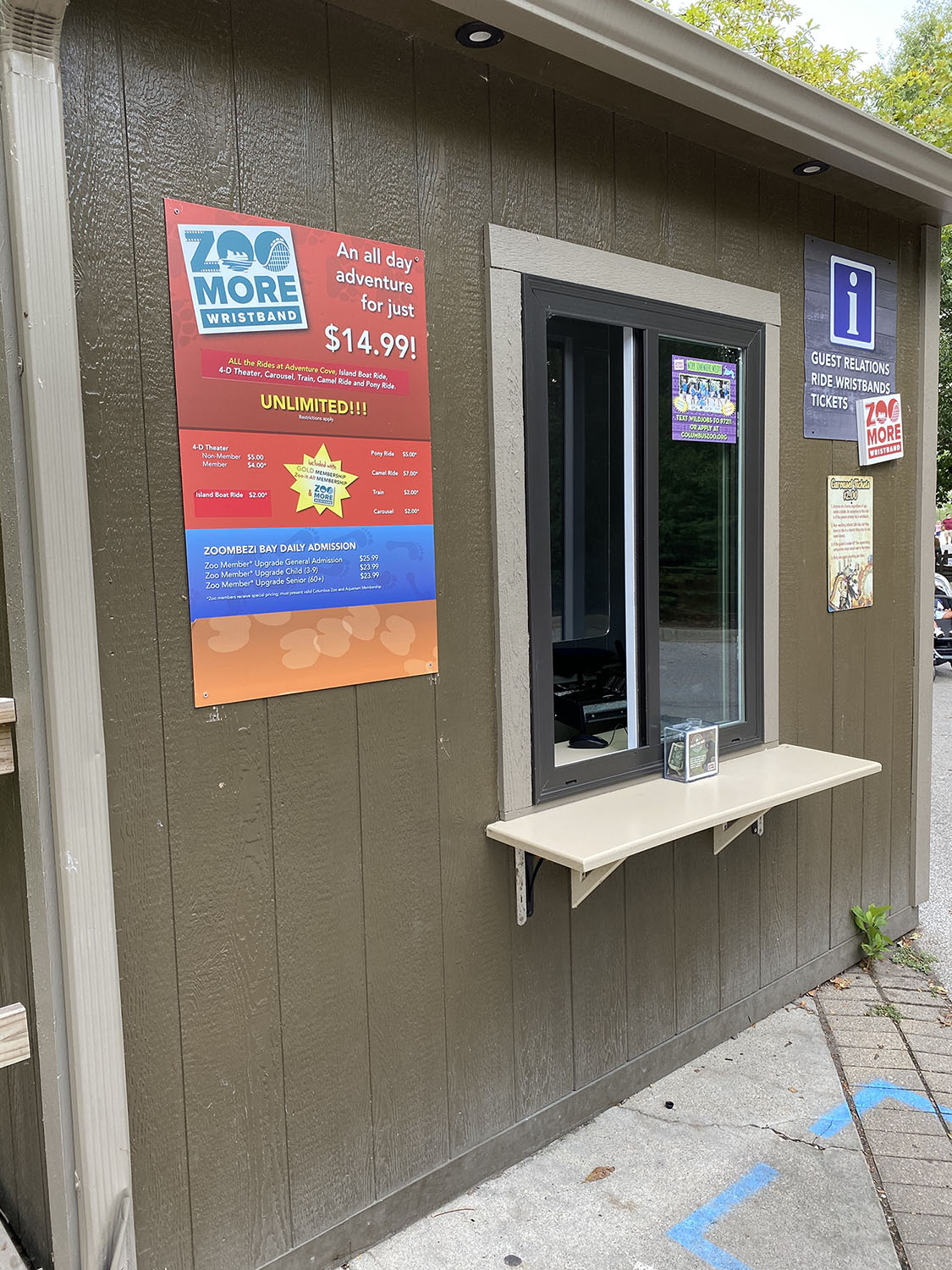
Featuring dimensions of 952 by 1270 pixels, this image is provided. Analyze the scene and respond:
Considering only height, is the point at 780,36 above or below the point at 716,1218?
above

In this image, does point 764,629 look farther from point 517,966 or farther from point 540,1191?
point 540,1191

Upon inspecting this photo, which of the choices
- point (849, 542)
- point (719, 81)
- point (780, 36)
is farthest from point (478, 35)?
point (780, 36)

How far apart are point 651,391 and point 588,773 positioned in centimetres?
104

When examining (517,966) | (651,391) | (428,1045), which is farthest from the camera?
(651,391)

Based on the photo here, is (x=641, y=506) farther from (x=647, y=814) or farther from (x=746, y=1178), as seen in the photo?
(x=746, y=1178)

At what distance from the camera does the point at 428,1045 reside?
2055 millimetres

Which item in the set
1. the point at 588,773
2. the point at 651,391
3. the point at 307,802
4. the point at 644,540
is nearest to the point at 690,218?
the point at 651,391

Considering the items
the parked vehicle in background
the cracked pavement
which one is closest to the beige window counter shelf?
the cracked pavement

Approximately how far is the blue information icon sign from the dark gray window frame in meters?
0.47

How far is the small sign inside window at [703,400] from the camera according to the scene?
253 cm

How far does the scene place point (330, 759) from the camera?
1859mm

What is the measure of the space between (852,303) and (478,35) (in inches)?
69.3

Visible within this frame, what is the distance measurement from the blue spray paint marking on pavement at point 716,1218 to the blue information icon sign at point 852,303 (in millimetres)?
2496

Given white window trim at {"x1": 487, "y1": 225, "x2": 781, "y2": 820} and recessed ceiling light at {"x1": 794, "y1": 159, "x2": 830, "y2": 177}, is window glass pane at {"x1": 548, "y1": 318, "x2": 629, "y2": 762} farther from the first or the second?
recessed ceiling light at {"x1": 794, "y1": 159, "x2": 830, "y2": 177}
